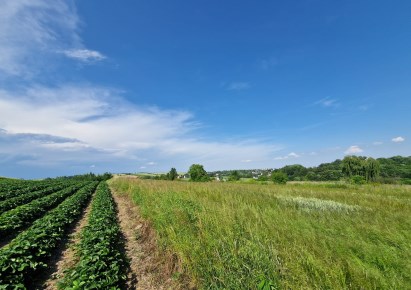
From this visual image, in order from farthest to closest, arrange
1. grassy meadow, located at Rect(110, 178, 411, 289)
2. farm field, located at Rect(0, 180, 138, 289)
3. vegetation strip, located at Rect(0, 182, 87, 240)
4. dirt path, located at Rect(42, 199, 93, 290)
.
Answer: vegetation strip, located at Rect(0, 182, 87, 240)
dirt path, located at Rect(42, 199, 93, 290)
farm field, located at Rect(0, 180, 138, 289)
grassy meadow, located at Rect(110, 178, 411, 289)

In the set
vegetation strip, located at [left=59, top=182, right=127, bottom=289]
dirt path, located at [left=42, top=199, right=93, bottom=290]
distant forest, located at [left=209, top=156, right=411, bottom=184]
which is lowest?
dirt path, located at [left=42, top=199, right=93, bottom=290]

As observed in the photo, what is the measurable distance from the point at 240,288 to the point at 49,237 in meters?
7.50

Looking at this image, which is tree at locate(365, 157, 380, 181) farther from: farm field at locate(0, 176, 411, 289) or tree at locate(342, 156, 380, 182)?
farm field at locate(0, 176, 411, 289)

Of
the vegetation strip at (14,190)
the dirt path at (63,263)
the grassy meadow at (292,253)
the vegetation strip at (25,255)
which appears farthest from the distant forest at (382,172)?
the vegetation strip at (14,190)

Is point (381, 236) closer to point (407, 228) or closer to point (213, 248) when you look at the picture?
point (407, 228)

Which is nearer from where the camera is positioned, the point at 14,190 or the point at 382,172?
the point at 14,190

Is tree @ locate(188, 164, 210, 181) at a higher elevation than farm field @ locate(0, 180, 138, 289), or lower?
higher

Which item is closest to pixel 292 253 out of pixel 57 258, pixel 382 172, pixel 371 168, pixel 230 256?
pixel 230 256

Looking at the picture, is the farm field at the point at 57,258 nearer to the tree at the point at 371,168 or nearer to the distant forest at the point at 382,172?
the distant forest at the point at 382,172

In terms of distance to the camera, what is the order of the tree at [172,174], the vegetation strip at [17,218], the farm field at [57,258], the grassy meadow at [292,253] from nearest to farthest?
the grassy meadow at [292,253] < the farm field at [57,258] < the vegetation strip at [17,218] < the tree at [172,174]

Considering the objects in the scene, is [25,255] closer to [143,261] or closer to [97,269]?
[97,269]

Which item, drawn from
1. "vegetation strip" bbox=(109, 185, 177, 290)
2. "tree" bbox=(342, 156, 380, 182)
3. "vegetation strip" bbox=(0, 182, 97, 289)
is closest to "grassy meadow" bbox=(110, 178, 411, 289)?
"vegetation strip" bbox=(109, 185, 177, 290)

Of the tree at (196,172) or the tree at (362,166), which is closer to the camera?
the tree at (362,166)

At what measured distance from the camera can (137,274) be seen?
554 cm
